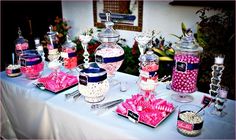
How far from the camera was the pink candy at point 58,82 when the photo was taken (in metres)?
1.22

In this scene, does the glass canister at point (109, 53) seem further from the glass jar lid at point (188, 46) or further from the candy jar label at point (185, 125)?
the candy jar label at point (185, 125)

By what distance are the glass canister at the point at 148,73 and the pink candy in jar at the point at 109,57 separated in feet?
0.57

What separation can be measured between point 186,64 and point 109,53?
42 centimetres

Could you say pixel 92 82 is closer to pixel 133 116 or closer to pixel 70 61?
pixel 133 116

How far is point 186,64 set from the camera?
1.00 metres

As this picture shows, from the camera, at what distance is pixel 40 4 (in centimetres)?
300

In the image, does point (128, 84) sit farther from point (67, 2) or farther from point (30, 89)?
point (67, 2)

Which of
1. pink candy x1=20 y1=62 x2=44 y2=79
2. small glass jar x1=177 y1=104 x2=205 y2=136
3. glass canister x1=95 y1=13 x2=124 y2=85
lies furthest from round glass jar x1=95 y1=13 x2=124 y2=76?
small glass jar x1=177 y1=104 x2=205 y2=136

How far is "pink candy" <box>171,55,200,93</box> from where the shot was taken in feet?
3.31

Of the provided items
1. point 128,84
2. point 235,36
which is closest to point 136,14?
point 235,36

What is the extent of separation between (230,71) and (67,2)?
2.44 m

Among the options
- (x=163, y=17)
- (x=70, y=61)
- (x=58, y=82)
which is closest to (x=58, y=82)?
(x=58, y=82)

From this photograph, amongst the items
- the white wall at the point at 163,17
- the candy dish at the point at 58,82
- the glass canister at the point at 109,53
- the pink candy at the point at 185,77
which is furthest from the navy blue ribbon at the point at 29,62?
the white wall at the point at 163,17

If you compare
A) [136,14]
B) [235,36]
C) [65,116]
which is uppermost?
[136,14]
